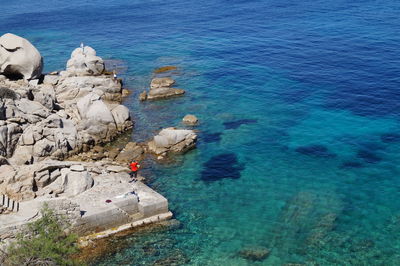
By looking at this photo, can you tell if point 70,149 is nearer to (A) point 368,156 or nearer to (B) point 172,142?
(B) point 172,142

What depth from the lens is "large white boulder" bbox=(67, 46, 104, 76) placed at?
63.4 m

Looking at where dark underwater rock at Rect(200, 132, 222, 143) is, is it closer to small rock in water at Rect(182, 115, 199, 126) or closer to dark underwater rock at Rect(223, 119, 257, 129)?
dark underwater rock at Rect(223, 119, 257, 129)

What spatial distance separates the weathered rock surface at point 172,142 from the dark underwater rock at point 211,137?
2.49 meters

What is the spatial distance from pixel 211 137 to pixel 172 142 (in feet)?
16.8

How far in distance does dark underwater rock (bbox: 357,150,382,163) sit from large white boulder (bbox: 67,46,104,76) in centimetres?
3946

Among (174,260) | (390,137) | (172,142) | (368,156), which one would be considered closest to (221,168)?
(172,142)

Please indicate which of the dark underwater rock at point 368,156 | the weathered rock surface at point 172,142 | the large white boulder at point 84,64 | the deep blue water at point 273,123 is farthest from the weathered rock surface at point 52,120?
the dark underwater rock at point 368,156

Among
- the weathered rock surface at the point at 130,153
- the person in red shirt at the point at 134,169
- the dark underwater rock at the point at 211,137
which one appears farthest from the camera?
the dark underwater rock at the point at 211,137

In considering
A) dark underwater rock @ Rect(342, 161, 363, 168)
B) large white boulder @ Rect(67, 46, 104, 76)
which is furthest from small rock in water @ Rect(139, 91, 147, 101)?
dark underwater rock @ Rect(342, 161, 363, 168)

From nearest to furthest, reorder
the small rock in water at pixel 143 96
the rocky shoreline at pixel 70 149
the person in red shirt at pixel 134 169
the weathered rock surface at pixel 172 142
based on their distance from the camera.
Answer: the rocky shoreline at pixel 70 149 < the person in red shirt at pixel 134 169 < the weathered rock surface at pixel 172 142 < the small rock in water at pixel 143 96

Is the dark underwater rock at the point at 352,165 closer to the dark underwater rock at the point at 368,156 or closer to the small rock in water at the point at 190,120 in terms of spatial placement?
the dark underwater rock at the point at 368,156

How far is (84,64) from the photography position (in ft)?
210

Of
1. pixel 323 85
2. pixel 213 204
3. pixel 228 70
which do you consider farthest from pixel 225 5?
pixel 213 204

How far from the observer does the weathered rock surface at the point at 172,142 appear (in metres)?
46.2
